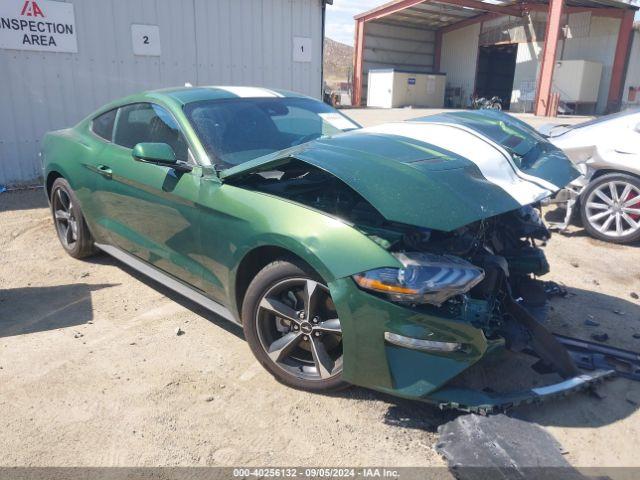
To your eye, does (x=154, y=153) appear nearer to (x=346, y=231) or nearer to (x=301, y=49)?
(x=346, y=231)

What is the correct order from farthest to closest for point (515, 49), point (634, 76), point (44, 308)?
point (515, 49), point (634, 76), point (44, 308)

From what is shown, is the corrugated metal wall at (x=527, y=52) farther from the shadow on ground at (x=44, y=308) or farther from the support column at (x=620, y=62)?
the shadow on ground at (x=44, y=308)

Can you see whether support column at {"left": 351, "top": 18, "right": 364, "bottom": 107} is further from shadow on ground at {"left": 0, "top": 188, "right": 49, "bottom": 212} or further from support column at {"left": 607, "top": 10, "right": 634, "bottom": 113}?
shadow on ground at {"left": 0, "top": 188, "right": 49, "bottom": 212}

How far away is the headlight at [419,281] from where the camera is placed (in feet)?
7.66

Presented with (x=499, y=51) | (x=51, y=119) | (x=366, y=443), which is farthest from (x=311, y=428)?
(x=499, y=51)

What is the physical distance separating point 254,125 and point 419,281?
6.39ft

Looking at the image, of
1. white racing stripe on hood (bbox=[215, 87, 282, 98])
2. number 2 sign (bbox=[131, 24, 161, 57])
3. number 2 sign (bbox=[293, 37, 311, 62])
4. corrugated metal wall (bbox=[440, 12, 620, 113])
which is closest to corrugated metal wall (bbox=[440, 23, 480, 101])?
corrugated metal wall (bbox=[440, 12, 620, 113])

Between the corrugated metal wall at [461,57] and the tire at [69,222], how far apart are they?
31.9m

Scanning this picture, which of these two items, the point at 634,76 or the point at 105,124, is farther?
the point at 634,76

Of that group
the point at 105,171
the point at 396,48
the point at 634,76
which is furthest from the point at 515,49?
the point at 105,171

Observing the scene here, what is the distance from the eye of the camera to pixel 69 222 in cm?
485

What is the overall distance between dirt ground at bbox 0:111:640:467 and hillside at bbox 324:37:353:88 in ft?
197

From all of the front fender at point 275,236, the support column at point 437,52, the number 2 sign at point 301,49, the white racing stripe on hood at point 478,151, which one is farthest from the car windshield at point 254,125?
the support column at point 437,52

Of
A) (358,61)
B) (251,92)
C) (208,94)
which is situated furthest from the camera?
(358,61)
